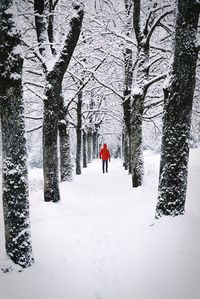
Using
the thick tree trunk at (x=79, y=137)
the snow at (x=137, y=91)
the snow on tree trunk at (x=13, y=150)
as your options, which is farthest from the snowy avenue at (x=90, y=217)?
the thick tree trunk at (x=79, y=137)

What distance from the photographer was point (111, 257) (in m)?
4.88

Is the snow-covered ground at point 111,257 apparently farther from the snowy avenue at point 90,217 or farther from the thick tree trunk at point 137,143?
the thick tree trunk at point 137,143

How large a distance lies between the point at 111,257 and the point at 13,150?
8.51ft

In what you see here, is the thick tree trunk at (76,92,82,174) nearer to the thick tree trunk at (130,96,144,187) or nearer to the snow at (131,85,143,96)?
the thick tree trunk at (130,96,144,187)

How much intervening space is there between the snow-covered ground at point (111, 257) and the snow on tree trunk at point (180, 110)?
20.2 inches

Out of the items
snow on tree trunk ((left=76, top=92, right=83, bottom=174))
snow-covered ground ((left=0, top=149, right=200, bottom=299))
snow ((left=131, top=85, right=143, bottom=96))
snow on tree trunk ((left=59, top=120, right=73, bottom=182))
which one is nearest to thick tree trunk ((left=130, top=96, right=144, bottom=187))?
snow ((left=131, top=85, right=143, bottom=96))

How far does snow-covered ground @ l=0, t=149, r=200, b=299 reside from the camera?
3803 millimetres

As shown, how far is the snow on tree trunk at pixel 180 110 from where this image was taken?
5.15 m

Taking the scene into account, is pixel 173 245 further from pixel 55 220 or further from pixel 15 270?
pixel 55 220

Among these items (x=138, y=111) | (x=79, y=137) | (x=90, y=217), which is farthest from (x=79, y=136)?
(x=90, y=217)

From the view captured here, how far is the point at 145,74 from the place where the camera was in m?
9.40

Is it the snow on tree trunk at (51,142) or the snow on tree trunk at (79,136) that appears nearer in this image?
the snow on tree trunk at (51,142)

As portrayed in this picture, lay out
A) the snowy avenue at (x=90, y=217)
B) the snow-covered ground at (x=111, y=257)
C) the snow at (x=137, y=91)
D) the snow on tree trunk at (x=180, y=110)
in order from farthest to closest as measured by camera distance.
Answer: the snow at (x=137, y=91) → the snow on tree trunk at (x=180, y=110) → the snowy avenue at (x=90, y=217) → the snow-covered ground at (x=111, y=257)

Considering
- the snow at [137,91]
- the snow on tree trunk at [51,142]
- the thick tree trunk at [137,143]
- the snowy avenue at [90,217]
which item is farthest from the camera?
the thick tree trunk at [137,143]
